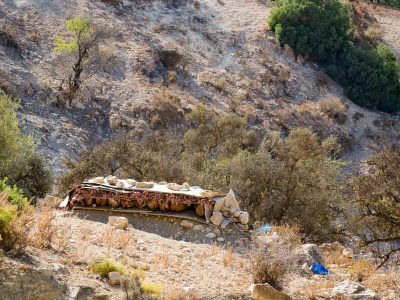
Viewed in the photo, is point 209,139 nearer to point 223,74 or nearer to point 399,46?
point 223,74

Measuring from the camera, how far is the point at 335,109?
103 ft

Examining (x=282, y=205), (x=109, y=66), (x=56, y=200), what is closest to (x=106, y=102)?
(x=109, y=66)

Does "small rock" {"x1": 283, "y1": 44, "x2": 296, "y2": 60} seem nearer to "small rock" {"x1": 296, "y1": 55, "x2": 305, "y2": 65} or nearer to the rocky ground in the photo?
"small rock" {"x1": 296, "y1": 55, "x2": 305, "y2": 65}

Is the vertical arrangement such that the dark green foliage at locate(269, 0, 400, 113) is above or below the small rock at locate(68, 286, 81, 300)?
below

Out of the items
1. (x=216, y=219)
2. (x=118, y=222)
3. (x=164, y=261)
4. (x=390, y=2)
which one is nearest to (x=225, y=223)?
(x=216, y=219)

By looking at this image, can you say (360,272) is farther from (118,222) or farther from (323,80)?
(323,80)

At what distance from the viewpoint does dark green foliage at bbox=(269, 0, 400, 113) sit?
34375 mm

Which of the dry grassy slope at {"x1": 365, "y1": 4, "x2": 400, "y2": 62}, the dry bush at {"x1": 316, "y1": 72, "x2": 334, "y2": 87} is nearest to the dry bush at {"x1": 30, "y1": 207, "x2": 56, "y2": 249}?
the dry bush at {"x1": 316, "y1": 72, "x2": 334, "y2": 87}

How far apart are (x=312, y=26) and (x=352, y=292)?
31376mm

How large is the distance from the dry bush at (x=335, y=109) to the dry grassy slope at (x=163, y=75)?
1.27 ft

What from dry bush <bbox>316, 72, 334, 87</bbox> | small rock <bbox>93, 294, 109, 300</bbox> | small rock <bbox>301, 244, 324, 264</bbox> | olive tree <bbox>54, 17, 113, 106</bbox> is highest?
small rock <bbox>93, 294, 109, 300</bbox>

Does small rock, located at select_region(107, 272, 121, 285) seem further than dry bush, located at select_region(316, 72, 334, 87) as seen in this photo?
No

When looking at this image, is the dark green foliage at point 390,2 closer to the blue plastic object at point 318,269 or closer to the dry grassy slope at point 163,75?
the dry grassy slope at point 163,75

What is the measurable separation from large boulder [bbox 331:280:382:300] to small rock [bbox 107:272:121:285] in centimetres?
272
